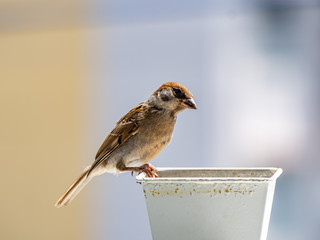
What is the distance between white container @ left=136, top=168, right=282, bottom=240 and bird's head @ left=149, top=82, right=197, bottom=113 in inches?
14.9

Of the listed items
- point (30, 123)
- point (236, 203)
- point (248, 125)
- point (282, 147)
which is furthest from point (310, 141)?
point (236, 203)

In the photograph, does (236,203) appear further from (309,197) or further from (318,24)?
(318,24)

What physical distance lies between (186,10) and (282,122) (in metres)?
0.88

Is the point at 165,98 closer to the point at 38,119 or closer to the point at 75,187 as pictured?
the point at 75,187

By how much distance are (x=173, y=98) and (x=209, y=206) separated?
46cm

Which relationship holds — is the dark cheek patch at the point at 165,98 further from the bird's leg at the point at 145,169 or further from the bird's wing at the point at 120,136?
the bird's leg at the point at 145,169

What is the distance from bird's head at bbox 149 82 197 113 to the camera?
1.25 m

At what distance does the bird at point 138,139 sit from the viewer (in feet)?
4.25

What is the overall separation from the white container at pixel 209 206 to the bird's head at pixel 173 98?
0.38 meters

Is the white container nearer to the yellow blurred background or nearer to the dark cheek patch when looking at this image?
the dark cheek patch

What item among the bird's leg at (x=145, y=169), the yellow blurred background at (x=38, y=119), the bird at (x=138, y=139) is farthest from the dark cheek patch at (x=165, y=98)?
the yellow blurred background at (x=38, y=119)

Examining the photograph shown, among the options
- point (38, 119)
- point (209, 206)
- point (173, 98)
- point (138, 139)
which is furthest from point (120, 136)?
point (38, 119)

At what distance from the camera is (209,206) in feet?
2.84

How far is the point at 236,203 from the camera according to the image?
856 mm
